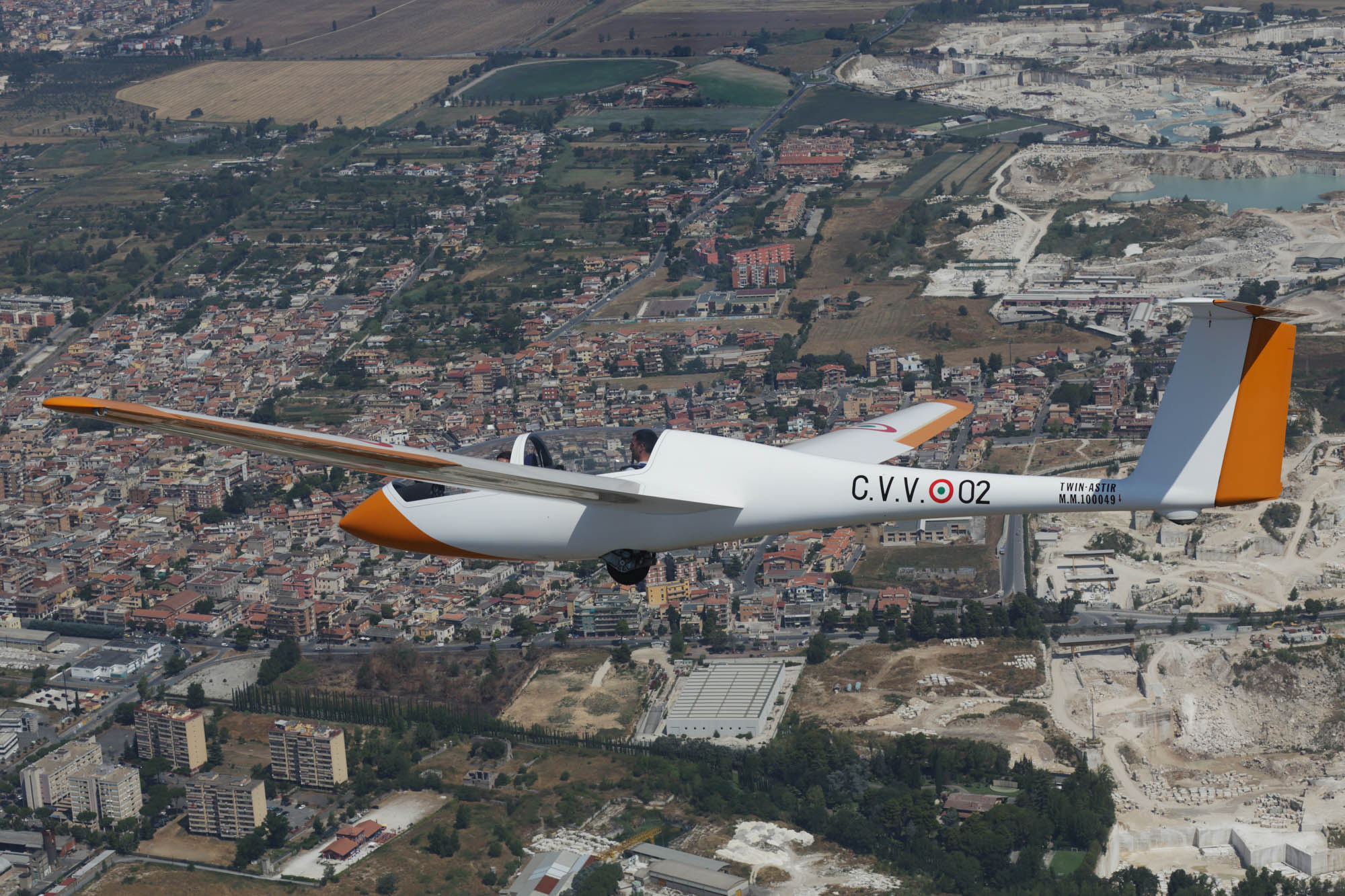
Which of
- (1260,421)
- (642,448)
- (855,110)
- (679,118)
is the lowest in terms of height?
(679,118)

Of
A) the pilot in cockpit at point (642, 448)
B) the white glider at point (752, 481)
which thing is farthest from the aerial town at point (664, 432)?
the white glider at point (752, 481)

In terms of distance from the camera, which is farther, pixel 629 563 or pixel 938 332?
pixel 938 332

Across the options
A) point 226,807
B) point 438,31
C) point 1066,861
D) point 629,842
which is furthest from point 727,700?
point 438,31

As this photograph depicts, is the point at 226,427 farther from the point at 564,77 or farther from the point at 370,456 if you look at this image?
the point at 564,77

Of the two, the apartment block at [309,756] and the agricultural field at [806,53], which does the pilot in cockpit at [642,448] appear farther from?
the agricultural field at [806,53]

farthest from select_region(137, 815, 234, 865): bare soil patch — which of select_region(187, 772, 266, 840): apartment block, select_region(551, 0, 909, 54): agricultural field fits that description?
select_region(551, 0, 909, 54): agricultural field

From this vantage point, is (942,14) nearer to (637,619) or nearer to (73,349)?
(73,349)

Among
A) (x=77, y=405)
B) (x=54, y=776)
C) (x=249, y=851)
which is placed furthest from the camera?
(x=54, y=776)
